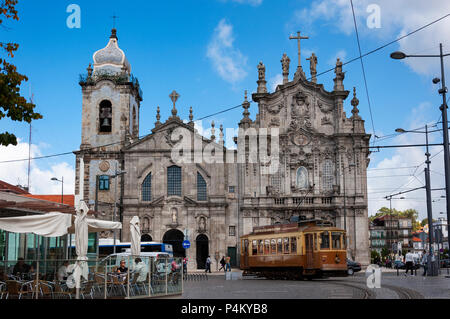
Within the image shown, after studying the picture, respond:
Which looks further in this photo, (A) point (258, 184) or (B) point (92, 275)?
(A) point (258, 184)

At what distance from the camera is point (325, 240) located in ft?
109

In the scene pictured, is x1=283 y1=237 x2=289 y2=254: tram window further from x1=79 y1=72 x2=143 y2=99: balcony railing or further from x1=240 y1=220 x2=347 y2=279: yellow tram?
x1=79 y1=72 x2=143 y2=99: balcony railing

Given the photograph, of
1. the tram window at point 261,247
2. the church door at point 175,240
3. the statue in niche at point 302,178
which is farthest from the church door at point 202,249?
the tram window at point 261,247

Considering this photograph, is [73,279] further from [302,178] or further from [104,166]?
[302,178]

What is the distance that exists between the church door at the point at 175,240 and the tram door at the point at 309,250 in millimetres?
22372

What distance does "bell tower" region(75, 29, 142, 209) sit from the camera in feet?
181

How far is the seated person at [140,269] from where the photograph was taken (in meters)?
19.0

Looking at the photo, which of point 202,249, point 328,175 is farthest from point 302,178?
point 202,249

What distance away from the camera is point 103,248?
47688mm

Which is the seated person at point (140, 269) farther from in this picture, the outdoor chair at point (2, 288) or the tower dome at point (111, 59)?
the tower dome at point (111, 59)
